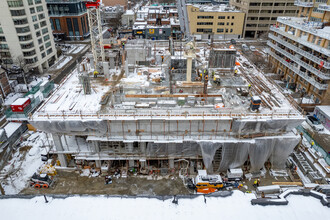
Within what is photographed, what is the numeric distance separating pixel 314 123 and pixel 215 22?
56.0 metres

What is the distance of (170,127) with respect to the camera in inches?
1021

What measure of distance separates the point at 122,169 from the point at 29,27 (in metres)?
45.5

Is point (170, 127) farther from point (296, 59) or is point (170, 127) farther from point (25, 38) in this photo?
point (25, 38)

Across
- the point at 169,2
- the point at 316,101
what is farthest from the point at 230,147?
the point at 169,2

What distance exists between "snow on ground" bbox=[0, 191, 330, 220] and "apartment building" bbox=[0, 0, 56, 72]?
45292 mm

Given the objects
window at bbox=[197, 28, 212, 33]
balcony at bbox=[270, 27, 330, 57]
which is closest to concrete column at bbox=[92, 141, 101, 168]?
balcony at bbox=[270, 27, 330, 57]

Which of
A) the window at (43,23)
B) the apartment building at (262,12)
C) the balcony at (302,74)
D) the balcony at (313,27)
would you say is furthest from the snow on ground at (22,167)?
the apartment building at (262,12)

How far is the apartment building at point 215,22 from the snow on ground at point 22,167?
A: 63699 mm

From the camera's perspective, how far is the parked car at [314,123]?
35.9 metres

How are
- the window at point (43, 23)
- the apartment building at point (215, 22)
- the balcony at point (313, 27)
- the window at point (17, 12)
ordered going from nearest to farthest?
the balcony at point (313, 27)
the window at point (17, 12)
the window at point (43, 23)
the apartment building at point (215, 22)

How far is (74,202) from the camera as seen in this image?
55.7 ft

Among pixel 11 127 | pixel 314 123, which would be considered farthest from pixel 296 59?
pixel 11 127

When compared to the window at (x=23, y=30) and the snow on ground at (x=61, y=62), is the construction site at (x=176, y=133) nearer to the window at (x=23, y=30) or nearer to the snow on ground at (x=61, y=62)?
the window at (x=23, y=30)

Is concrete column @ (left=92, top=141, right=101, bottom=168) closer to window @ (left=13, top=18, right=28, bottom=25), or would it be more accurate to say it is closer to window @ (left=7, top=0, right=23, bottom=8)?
window @ (left=13, top=18, right=28, bottom=25)
